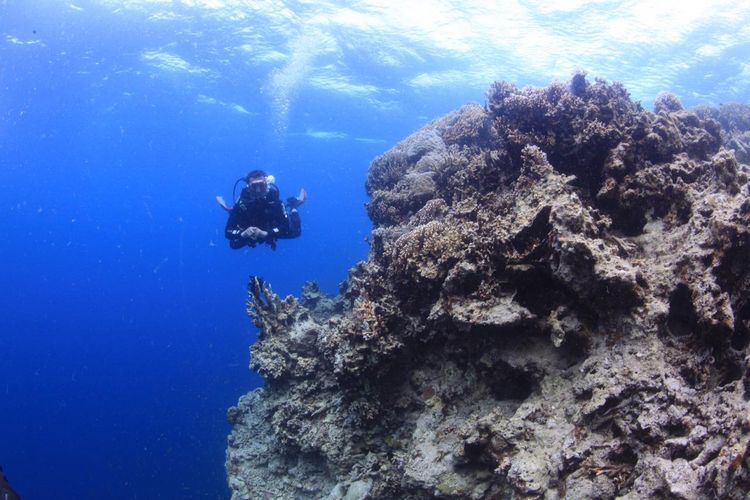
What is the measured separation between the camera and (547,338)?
4566 millimetres

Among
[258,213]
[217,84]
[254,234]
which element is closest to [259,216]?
[258,213]

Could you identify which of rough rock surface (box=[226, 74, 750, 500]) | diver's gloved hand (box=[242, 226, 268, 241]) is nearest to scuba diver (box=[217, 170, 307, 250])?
diver's gloved hand (box=[242, 226, 268, 241])

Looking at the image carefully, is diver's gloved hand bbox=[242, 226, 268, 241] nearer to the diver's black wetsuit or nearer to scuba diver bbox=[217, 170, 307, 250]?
scuba diver bbox=[217, 170, 307, 250]

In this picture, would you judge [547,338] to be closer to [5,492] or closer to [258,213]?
[5,492]

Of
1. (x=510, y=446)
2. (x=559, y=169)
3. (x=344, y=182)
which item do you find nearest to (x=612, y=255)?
(x=510, y=446)

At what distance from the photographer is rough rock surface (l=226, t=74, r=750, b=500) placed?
3262 mm

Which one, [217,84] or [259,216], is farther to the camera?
[217,84]

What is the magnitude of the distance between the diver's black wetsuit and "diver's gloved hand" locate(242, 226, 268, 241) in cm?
83

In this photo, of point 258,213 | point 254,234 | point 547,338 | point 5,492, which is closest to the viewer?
point 547,338

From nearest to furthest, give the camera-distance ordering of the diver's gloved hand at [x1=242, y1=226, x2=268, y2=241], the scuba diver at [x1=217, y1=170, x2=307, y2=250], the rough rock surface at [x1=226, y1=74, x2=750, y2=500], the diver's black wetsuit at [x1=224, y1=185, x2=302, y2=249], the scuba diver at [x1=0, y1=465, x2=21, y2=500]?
1. the rough rock surface at [x1=226, y1=74, x2=750, y2=500]
2. the scuba diver at [x1=0, y1=465, x2=21, y2=500]
3. the diver's gloved hand at [x1=242, y1=226, x2=268, y2=241]
4. the scuba diver at [x1=217, y1=170, x2=307, y2=250]
5. the diver's black wetsuit at [x1=224, y1=185, x2=302, y2=249]

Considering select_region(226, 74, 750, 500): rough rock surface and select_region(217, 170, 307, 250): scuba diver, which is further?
select_region(217, 170, 307, 250): scuba diver

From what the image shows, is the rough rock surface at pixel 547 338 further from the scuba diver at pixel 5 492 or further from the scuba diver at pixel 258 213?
the scuba diver at pixel 258 213

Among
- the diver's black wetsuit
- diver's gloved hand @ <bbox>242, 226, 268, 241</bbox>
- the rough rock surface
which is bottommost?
the rough rock surface

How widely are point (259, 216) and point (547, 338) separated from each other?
30.4 feet
